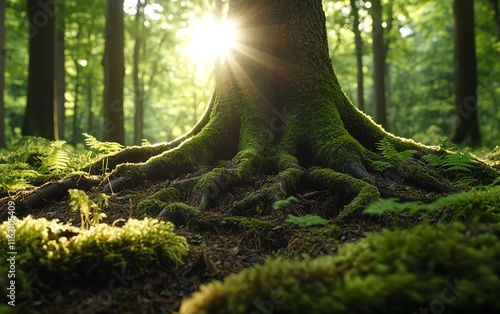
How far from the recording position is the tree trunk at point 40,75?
394 inches

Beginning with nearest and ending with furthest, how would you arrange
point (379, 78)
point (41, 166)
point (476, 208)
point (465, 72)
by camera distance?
point (476, 208), point (41, 166), point (465, 72), point (379, 78)

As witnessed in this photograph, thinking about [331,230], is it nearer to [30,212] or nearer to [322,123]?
[322,123]

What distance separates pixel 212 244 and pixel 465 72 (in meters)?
12.4

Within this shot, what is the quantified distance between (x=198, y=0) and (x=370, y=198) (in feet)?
68.4

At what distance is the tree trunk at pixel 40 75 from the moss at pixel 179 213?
774 cm

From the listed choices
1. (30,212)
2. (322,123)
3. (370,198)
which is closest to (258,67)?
(322,123)

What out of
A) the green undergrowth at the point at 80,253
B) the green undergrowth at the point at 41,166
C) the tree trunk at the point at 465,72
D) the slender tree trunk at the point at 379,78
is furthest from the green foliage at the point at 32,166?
the slender tree trunk at the point at 379,78

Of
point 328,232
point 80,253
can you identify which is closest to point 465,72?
point 328,232

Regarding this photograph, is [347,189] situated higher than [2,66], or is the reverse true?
[2,66]

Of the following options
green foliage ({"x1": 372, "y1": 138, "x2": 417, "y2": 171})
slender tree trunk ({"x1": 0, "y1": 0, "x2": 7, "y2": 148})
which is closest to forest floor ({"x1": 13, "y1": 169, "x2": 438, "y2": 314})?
green foliage ({"x1": 372, "y1": 138, "x2": 417, "y2": 171})

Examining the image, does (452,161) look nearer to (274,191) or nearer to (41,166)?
(274,191)

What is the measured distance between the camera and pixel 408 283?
185cm

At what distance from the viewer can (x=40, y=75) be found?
10.2 meters

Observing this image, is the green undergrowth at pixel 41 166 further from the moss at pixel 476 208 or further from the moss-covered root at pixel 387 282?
the moss at pixel 476 208
